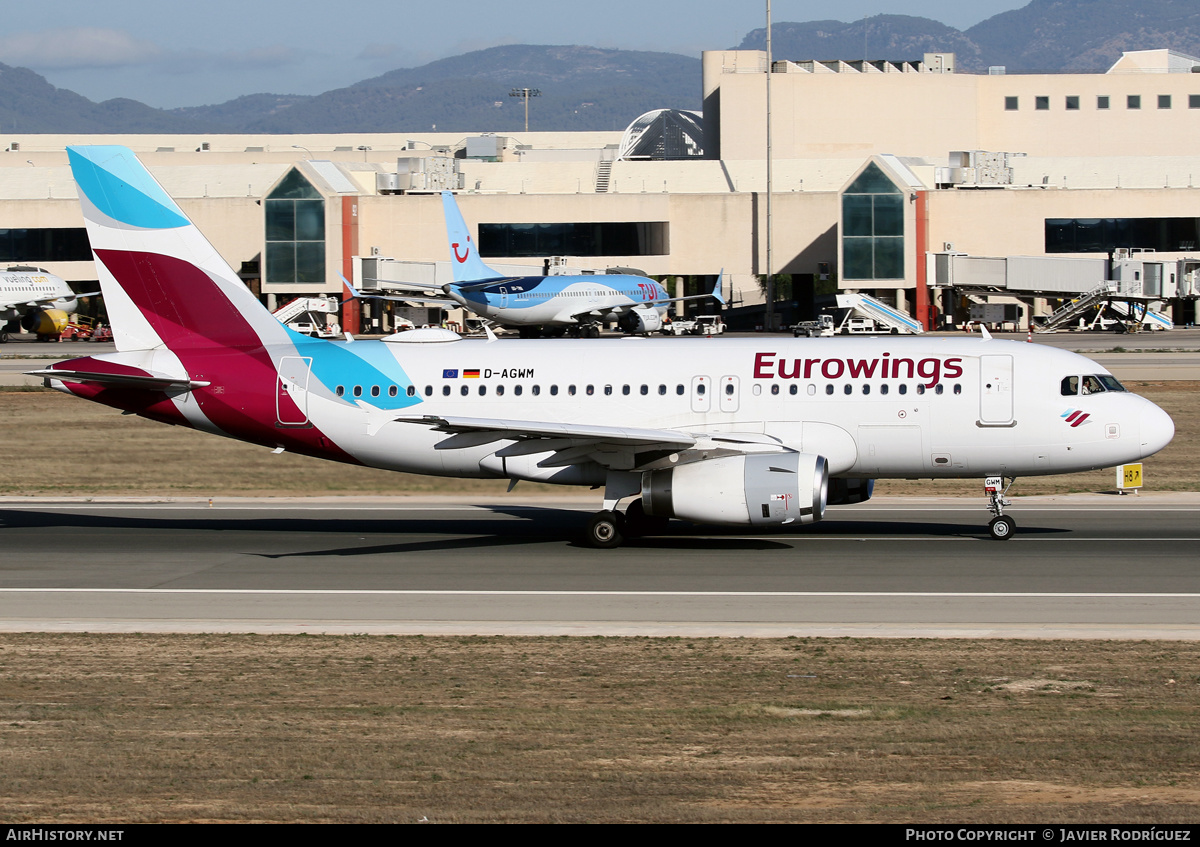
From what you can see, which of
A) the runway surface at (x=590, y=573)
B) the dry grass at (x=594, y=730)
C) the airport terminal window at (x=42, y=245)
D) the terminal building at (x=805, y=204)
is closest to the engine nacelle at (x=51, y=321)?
the terminal building at (x=805, y=204)

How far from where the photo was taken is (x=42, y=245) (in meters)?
113

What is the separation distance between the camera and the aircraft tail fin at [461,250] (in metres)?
86.5

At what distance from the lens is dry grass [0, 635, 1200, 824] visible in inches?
454

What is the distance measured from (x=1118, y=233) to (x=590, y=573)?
92919mm

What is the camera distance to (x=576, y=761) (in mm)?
12977

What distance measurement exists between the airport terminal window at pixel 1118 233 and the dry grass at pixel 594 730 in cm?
9355

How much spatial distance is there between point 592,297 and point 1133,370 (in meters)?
42.1

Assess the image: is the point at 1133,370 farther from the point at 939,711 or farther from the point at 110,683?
the point at 110,683

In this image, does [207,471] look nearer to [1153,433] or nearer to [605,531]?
[605,531]

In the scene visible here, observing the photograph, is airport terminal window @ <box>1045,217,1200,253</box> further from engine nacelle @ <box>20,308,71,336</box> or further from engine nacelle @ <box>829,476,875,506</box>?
engine nacelle @ <box>829,476,875,506</box>

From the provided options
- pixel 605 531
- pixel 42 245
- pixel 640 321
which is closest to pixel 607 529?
pixel 605 531

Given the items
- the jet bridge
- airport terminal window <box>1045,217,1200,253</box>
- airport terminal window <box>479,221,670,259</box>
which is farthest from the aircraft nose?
airport terminal window <box>479,221,670,259</box>

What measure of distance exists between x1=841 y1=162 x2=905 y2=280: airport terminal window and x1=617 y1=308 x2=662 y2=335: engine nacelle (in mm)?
16940

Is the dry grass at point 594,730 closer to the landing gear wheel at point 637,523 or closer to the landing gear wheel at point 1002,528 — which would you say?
the landing gear wheel at point 1002,528
